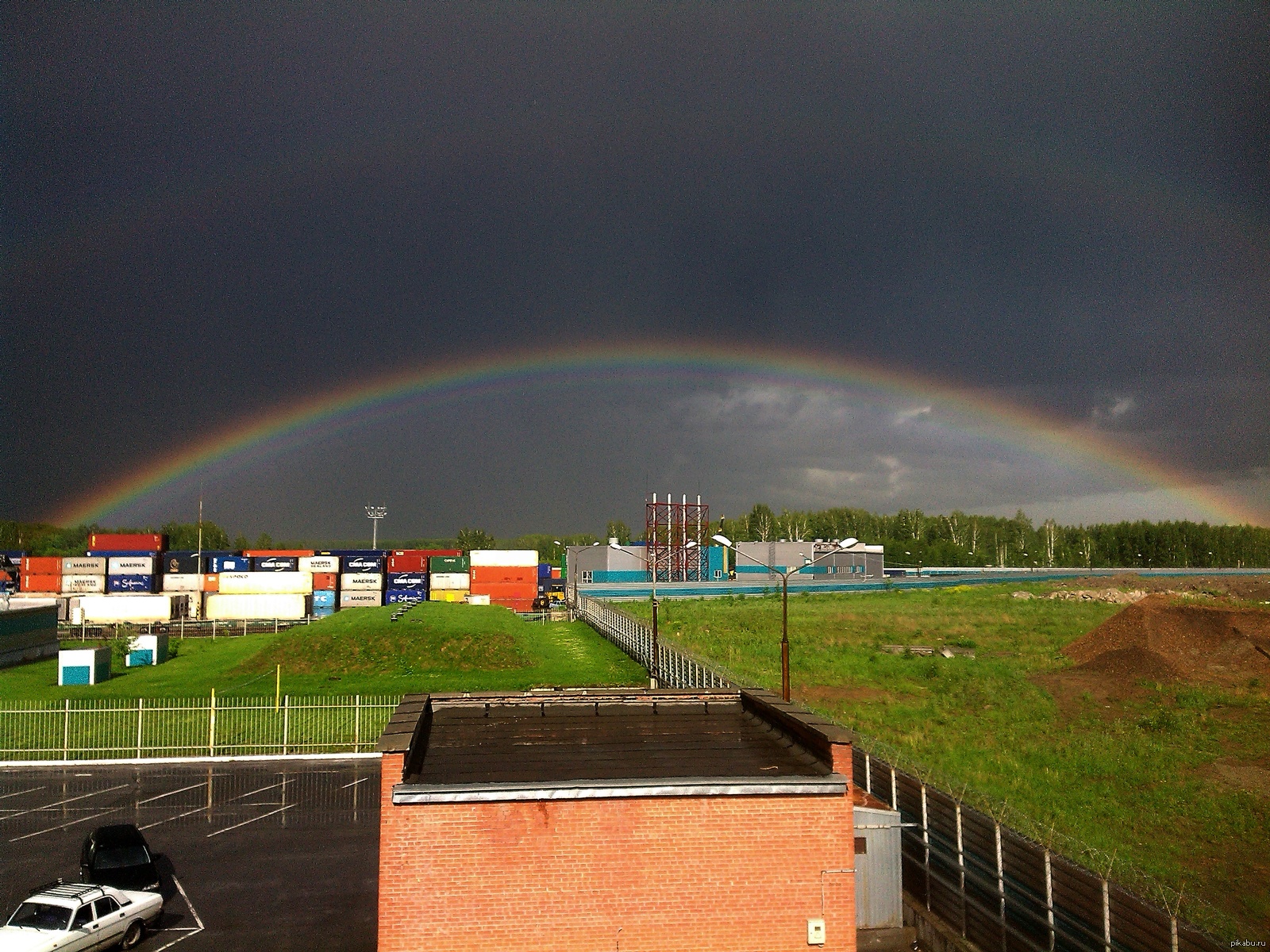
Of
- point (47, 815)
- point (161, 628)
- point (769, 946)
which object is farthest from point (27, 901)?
point (161, 628)

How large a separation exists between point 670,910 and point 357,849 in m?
10.7

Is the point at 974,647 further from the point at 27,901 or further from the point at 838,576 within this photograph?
the point at 838,576

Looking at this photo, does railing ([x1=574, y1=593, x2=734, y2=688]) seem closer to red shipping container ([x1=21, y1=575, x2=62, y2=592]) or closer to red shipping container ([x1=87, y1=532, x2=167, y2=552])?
red shipping container ([x1=87, y1=532, x2=167, y2=552])

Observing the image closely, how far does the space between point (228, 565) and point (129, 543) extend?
60.5ft

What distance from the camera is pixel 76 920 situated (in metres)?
13.3

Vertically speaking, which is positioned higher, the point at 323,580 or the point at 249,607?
the point at 323,580

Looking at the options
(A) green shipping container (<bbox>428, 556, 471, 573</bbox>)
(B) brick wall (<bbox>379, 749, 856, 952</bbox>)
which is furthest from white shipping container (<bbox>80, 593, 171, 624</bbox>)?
(B) brick wall (<bbox>379, 749, 856, 952</bbox>)

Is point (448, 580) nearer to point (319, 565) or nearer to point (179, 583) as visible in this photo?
point (319, 565)

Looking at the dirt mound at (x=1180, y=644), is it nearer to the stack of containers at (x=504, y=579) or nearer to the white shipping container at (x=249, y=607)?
the stack of containers at (x=504, y=579)

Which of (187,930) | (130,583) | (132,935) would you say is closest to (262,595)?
(130,583)

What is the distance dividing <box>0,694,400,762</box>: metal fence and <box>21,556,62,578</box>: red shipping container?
6561cm

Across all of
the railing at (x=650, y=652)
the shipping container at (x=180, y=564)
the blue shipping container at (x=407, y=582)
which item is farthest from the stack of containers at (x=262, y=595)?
the railing at (x=650, y=652)

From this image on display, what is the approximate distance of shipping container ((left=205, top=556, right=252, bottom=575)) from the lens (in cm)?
8994

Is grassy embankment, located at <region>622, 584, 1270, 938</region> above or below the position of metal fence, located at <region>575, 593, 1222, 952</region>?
below
